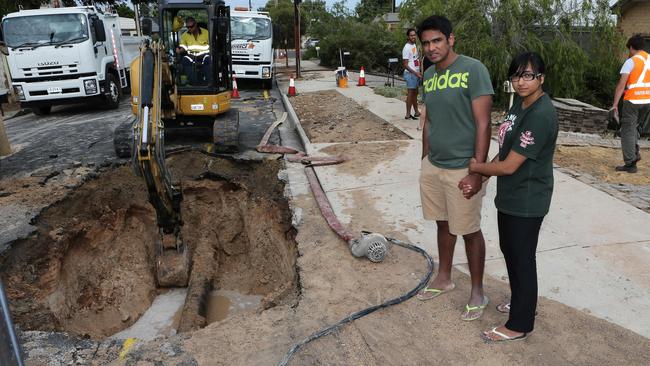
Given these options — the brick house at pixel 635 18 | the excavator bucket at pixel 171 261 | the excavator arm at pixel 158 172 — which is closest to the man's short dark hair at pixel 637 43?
the excavator arm at pixel 158 172

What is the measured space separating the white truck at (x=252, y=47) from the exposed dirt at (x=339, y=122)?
2.91m

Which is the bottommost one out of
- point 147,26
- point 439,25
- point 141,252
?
point 141,252

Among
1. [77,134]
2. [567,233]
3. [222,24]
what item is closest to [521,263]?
[567,233]

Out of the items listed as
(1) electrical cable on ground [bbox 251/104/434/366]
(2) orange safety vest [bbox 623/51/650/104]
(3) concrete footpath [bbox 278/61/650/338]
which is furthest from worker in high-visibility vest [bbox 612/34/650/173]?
(1) electrical cable on ground [bbox 251/104/434/366]

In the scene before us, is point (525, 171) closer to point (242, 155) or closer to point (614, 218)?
point (614, 218)

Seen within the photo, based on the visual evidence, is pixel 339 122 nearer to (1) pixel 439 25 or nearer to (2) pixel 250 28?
(1) pixel 439 25

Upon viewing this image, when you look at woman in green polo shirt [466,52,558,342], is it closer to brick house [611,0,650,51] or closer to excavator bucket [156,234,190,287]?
excavator bucket [156,234,190,287]

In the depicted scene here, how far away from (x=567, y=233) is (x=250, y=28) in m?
14.8

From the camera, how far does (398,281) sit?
13.5 feet

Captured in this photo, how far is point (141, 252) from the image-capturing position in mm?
6703

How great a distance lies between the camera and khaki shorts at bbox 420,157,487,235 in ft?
10.9

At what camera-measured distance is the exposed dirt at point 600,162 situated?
6.82 metres

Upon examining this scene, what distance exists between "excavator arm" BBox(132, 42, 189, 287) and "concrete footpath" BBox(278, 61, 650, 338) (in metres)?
1.90

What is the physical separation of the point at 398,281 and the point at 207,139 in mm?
6560
